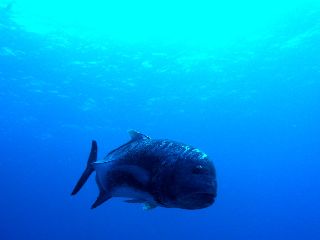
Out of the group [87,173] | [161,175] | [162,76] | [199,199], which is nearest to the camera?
[199,199]

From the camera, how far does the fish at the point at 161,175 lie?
254 cm

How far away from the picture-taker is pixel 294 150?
66.2 m

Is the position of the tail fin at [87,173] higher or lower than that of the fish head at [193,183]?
higher

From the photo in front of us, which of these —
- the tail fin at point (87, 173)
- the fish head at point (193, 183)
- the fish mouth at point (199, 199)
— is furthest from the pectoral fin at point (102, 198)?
the fish mouth at point (199, 199)

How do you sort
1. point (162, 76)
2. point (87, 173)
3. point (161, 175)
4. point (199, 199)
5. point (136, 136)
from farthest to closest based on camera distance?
1. point (162, 76)
2. point (87, 173)
3. point (136, 136)
4. point (161, 175)
5. point (199, 199)

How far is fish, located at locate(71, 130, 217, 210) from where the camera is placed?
2543 millimetres

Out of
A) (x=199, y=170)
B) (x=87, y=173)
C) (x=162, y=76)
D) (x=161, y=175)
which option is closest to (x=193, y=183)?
(x=199, y=170)

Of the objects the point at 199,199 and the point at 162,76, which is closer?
the point at 199,199

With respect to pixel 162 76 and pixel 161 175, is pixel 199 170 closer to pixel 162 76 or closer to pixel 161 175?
pixel 161 175

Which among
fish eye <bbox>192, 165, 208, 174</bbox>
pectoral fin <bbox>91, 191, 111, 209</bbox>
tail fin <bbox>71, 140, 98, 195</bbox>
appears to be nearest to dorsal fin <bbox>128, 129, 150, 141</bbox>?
pectoral fin <bbox>91, 191, 111, 209</bbox>

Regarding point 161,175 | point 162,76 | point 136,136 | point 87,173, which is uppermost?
point 162,76

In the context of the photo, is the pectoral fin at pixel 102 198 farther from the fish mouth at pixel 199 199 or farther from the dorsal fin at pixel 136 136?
the fish mouth at pixel 199 199

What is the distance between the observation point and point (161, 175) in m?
2.69

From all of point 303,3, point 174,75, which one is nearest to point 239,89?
point 174,75
